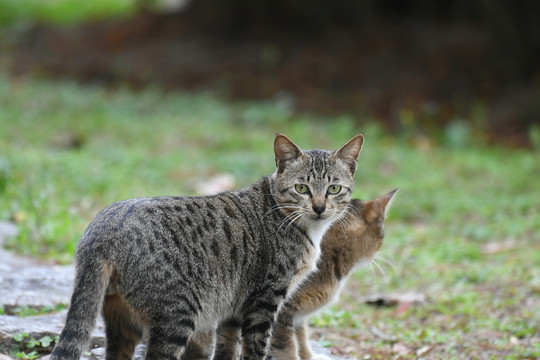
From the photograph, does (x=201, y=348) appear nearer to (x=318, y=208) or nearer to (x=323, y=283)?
(x=323, y=283)

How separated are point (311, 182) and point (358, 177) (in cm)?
611

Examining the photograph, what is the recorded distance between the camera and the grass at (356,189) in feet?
20.9

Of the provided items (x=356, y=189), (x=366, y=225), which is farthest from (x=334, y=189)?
(x=356, y=189)

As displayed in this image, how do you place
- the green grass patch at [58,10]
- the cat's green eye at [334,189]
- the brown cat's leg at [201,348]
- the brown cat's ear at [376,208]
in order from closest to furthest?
1. the brown cat's leg at [201,348]
2. the cat's green eye at [334,189]
3. the brown cat's ear at [376,208]
4. the green grass patch at [58,10]

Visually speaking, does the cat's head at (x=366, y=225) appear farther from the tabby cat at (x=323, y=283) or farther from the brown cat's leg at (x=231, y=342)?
the brown cat's leg at (x=231, y=342)

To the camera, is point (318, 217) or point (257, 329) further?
point (318, 217)

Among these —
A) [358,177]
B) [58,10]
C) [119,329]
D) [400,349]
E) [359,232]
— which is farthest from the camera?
[58,10]

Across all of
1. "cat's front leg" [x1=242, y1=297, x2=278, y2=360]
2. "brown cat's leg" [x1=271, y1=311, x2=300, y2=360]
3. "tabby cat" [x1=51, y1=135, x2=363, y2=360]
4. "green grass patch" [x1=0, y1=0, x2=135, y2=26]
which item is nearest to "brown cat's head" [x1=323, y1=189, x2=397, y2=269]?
"tabby cat" [x1=51, y1=135, x2=363, y2=360]

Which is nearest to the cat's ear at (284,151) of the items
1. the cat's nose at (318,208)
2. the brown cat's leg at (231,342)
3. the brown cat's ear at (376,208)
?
the cat's nose at (318,208)

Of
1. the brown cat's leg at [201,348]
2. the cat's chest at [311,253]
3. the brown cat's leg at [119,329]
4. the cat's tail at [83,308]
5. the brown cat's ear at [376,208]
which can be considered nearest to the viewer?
the cat's tail at [83,308]

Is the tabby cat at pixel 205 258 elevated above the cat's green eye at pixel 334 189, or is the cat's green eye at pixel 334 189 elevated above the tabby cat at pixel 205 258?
the cat's green eye at pixel 334 189

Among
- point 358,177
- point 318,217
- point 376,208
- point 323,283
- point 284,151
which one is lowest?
point 323,283

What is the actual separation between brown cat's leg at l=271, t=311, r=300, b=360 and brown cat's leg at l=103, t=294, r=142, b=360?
0.99 meters

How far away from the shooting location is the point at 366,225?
5.55 m
